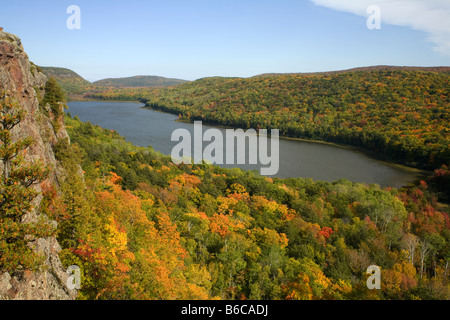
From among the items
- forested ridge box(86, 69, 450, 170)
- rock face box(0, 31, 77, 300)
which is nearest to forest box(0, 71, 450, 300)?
rock face box(0, 31, 77, 300)

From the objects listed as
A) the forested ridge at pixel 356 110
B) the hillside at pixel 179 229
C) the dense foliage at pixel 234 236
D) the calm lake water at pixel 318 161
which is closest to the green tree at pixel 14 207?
the hillside at pixel 179 229

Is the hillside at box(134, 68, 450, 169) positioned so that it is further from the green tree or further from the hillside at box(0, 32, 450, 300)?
the green tree

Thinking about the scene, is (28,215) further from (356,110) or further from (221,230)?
(356,110)

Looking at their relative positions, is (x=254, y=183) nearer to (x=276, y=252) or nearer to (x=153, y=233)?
(x=276, y=252)

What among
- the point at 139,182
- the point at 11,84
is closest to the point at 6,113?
the point at 11,84
